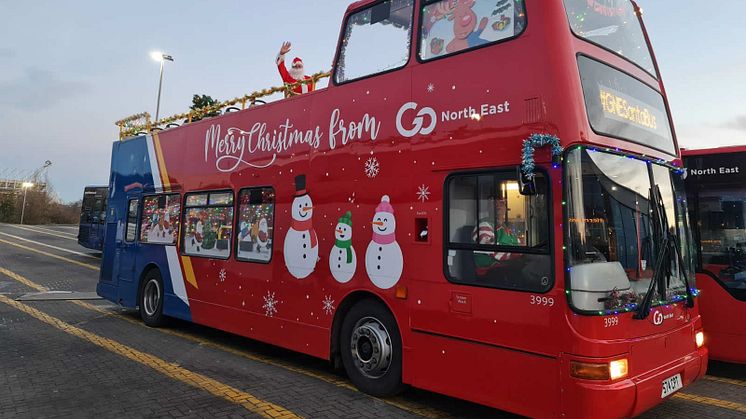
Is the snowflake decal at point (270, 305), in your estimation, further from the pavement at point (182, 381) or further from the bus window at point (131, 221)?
the bus window at point (131, 221)

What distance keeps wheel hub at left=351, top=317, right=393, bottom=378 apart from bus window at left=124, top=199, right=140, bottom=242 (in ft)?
19.9

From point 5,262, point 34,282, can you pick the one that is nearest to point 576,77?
point 34,282

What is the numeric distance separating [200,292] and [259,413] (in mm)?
3519

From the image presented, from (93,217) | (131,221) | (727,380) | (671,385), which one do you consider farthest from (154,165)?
(93,217)

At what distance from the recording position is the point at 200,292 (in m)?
7.58

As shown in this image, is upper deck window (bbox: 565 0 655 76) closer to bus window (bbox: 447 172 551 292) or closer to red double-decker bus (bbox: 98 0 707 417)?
red double-decker bus (bbox: 98 0 707 417)

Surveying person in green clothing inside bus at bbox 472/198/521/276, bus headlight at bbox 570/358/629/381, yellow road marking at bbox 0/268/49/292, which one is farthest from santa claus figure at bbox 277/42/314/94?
yellow road marking at bbox 0/268/49/292

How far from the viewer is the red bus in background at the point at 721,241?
244 inches

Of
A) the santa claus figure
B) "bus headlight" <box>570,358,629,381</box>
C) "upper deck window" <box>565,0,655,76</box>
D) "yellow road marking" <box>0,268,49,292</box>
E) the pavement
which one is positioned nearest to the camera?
"bus headlight" <box>570,358,629,381</box>

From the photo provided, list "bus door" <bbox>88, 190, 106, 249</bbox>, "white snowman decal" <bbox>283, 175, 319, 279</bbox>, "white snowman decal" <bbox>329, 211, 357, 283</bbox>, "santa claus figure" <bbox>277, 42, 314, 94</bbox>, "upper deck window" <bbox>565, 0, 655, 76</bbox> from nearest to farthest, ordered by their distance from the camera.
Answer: "upper deck window" <bbox>565, 0, 655, 76</bbox>
"white snowman decal" <bbox>329, 211, 357, 283</bbox>
"white snowman decal" <bbox>283, 175, 319, 279</bbox>
"santa claus figure" <bbox>277, 42, 314, 94</bbox>
"bus door" <bbox>88, 190, 106, 249</bbox>

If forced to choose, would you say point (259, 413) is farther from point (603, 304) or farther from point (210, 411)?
point (603, 304)

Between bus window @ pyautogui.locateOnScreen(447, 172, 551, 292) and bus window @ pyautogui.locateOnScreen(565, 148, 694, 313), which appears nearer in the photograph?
bus window @ pyautogui.locateOnScreen(565, 148, 694, 313)

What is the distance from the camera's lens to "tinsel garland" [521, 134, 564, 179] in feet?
12.2

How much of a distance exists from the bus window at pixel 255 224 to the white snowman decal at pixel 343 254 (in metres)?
→ 1.29
